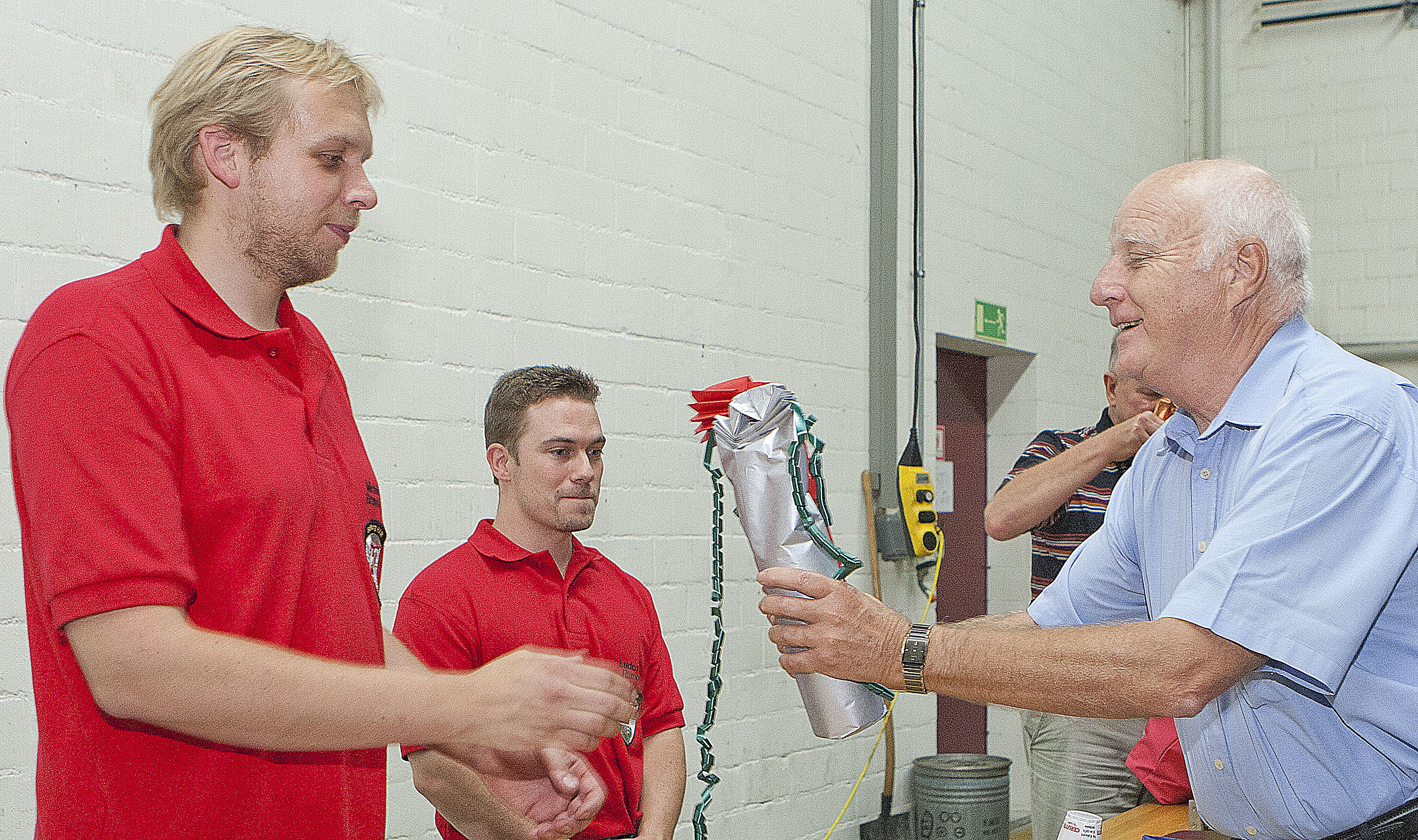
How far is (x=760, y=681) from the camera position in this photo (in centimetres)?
385

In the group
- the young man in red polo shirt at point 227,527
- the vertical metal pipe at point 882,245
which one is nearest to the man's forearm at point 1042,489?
the vertical metal pipe at point 882,245

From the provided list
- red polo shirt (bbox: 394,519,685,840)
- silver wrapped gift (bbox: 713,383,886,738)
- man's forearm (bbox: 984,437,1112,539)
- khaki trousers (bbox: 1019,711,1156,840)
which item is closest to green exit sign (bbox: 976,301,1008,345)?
man's forearm (bbox: 984,437,1112,539)

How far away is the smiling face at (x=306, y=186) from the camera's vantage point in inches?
58.0

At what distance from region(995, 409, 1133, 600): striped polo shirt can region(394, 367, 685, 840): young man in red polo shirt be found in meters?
1.35

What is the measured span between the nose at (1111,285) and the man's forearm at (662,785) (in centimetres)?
124

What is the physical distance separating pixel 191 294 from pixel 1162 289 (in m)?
1.32

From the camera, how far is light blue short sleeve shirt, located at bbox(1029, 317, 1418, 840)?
1.46 m

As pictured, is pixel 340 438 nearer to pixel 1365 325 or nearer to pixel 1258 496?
pixel 1258 496

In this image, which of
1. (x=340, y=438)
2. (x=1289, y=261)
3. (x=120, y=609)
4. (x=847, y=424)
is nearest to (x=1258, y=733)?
(x=1289, y=261)

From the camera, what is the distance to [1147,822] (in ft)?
7.51

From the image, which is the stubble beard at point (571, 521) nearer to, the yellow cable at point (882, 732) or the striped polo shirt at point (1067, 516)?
the striped polo shirt at point (1067, 516)

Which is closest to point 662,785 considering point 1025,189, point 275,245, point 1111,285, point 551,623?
point 551,623

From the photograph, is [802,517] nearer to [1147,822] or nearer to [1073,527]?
[1147,822]

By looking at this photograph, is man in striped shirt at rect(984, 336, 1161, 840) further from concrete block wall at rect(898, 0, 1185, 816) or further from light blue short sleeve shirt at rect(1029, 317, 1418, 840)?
light blue short sleeve shirt at rect(1029, 317, 1418, 840)
